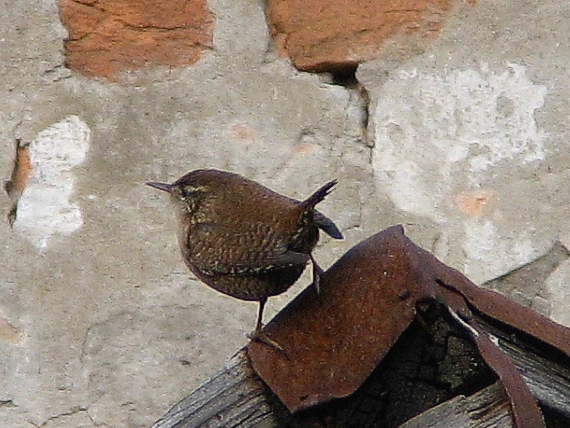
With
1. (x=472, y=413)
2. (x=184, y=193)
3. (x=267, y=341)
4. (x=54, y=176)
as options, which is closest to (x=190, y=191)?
(x=184, y=193)

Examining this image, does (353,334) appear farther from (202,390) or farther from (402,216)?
(402,216)

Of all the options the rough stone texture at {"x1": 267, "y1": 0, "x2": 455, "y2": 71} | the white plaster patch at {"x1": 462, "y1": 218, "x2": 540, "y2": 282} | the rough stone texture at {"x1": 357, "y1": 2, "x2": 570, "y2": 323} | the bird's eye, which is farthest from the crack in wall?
the white plaster patch at {"x1": 462, "y1": 218, "x2": 540, "y2": 282}

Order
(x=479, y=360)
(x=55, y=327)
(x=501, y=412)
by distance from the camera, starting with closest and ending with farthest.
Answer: (x=501, y=412), (x=479, y=360), (x=55, y=327)

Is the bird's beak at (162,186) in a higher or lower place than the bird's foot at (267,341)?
lower

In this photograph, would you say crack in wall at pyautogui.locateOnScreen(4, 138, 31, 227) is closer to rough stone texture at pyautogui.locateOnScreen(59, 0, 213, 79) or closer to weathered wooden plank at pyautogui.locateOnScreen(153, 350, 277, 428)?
rough stone texture at pyautogui.locateOnScreen(59, 0, 213, 79)

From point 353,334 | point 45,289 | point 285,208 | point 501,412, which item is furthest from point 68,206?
point 501,412

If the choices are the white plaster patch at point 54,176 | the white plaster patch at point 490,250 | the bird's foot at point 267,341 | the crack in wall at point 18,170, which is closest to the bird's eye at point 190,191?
the white plaster patch at point 54,176

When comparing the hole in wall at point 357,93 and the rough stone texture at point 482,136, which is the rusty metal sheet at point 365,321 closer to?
the rough stone texture at point 482,136
